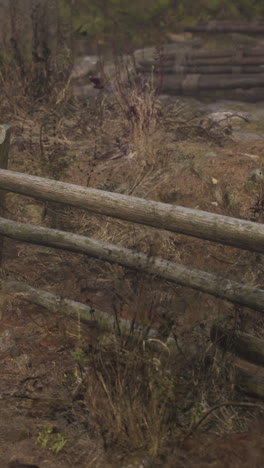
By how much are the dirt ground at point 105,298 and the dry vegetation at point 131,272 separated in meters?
0.01

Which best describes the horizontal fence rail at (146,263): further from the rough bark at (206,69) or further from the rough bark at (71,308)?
the rough bark at (206,69)

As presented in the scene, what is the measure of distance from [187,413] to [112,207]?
1389 millimetres

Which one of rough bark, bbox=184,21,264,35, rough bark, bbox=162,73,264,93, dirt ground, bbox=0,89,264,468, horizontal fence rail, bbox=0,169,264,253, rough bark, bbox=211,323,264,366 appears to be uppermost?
rough bark, bbox=184,21,264,35

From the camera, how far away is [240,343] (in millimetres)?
3176

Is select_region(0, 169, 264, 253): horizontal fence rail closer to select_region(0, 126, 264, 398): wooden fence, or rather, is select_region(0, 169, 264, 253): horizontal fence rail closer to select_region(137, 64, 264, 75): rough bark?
select_region(0, 126, 264, 398): wooden fence

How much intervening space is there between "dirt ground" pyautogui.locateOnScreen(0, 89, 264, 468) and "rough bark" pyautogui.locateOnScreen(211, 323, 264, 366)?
0.44 feet

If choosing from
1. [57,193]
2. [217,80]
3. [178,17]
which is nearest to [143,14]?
[178,17]

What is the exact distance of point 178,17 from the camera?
37.0ft

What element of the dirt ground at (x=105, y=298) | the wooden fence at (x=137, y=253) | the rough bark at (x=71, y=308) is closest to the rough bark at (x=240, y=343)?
the wooden fence at (x=137, y=253)

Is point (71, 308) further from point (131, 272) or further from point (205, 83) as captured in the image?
point (205, 83)

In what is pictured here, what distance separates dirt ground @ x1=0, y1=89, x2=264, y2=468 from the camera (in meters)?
2.75

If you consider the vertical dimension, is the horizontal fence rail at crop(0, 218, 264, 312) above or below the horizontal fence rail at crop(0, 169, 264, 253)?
below

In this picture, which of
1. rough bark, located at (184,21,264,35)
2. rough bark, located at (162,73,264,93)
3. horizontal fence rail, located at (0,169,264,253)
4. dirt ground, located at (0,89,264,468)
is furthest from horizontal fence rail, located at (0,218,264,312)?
rough bark, located at (184,21,264,35)

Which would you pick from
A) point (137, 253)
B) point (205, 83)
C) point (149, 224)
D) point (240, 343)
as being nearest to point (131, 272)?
point (137, 253)
